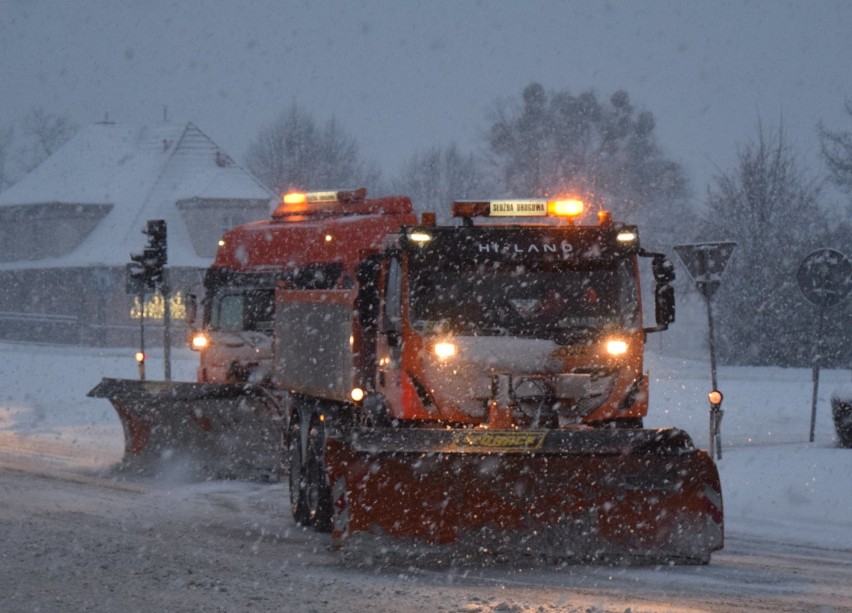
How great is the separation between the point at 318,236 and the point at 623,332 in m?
8.58

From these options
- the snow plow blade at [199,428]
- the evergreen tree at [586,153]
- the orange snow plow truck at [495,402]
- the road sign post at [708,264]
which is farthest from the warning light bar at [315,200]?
the evergreen tree at [586,153]

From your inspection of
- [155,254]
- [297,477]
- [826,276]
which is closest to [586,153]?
[155,254]

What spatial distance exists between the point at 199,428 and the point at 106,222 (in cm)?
4815

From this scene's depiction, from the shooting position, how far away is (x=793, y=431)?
2438 centimetres

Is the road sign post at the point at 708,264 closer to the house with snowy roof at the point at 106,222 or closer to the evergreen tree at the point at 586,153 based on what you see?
the house with snowy roof at the point at 106,222

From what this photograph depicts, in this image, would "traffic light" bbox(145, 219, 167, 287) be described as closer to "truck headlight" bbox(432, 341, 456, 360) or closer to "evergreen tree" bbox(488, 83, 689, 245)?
"truck headlight" bbox(432, 341, 456, 360)

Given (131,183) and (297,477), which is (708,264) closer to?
(297,477)

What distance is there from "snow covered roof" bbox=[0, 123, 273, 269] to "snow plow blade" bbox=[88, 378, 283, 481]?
43358 millimetres

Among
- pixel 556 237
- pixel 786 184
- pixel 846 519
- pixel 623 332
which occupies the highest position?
pixel 786 184

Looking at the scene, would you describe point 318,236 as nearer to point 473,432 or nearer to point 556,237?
point 556,237

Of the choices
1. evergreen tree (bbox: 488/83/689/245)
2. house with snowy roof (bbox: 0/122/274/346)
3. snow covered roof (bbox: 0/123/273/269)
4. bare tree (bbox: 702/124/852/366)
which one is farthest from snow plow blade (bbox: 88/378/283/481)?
evergreen tree (bbox: 488/83/689/245)

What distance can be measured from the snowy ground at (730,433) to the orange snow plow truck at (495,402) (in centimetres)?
70

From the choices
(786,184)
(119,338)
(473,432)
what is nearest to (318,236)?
(473,432)

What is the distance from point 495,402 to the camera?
1076cm
